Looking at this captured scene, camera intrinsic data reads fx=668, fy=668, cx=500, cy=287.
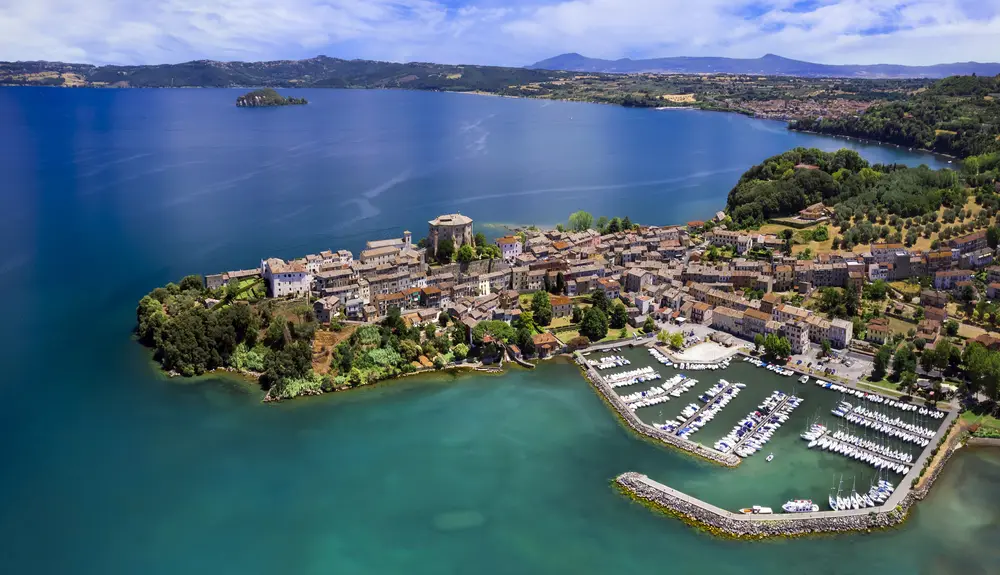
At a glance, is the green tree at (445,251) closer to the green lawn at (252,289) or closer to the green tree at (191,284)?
the green lawn at (252,289)

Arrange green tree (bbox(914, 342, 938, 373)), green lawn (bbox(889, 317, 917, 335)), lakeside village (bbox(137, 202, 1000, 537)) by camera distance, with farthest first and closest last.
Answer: green lawn (bbox(889, 317, 917, 335)) → green tree (bbox(914, 342, 938, 373)) → lakeside village (bbox(137, 202, 1000, 537))

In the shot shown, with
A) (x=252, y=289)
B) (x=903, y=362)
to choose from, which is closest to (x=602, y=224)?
(x=903, y=362)

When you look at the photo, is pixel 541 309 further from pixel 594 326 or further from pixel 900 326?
pixel 900 326

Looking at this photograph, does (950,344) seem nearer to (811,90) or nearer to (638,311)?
(638,311)

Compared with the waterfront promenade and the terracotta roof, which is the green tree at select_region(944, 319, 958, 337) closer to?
the waterfront promenade

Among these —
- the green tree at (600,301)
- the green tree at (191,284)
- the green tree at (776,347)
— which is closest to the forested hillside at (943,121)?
the green tree at (776,347)

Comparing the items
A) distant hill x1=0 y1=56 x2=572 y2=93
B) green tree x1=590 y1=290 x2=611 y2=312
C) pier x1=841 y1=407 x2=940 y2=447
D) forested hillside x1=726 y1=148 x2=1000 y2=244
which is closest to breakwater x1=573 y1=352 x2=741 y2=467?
green tree x1=590 y1=290 x2=611 y2=312
